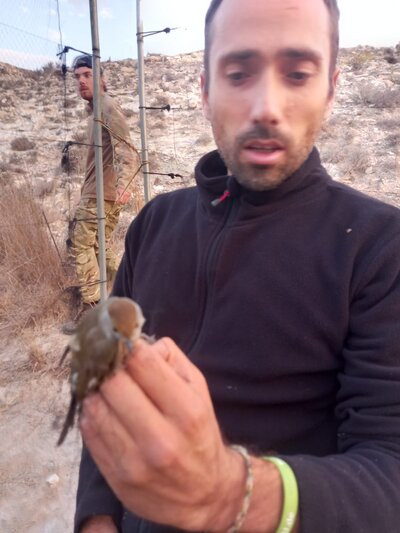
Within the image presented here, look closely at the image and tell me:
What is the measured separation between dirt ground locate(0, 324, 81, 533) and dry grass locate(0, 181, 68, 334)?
1.47 feet

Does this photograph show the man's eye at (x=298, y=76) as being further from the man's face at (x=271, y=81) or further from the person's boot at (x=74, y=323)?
the person's boot at (x=74, y=323)

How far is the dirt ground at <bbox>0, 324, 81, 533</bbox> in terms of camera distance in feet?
10.0

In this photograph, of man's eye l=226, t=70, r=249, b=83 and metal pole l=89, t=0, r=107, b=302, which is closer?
man's eye l=226, t=70, r=249, b=83

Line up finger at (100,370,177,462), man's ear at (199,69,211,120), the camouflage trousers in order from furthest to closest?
the camouflage trousers < man's ear at (199,69,211,120) < finger at (100,370,177,462)

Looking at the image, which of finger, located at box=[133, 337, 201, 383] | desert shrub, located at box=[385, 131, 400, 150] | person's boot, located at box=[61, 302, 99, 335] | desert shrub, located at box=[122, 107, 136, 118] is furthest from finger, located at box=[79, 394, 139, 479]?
desert shrub, located at box=[122, 107, 136, 118]

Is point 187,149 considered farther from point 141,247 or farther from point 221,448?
point 221,448

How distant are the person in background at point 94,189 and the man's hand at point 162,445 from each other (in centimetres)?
425

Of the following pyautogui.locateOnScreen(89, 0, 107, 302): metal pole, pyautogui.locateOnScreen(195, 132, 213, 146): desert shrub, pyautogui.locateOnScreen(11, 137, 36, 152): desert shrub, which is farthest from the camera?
pyautogui.locateOnScreen(11, 137, 36, 152): desert shrub

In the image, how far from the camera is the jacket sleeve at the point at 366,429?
106 cm

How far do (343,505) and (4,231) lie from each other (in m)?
5.55

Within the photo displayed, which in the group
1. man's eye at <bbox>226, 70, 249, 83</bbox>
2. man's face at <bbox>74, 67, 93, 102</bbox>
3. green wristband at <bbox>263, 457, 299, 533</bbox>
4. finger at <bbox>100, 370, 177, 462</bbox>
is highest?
man's face at <bbox>74, 67, 93, 102</bbox>

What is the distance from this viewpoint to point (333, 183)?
1.59m

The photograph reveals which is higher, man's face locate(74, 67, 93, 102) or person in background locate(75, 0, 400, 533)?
man's face locate(74, 67, 93, 102)

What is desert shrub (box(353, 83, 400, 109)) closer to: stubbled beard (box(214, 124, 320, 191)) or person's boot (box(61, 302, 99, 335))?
person's boot (box(61, 302, 99, 335))
